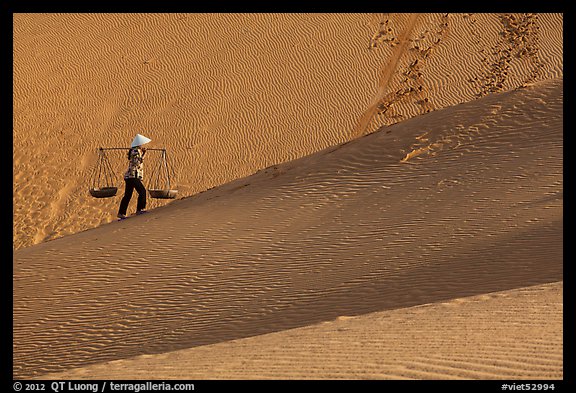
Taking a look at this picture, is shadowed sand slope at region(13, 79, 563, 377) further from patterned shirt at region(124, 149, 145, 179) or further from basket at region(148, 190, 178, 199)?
patterned shirt at region(124, 149, 145, 179)

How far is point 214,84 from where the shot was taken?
31984mm

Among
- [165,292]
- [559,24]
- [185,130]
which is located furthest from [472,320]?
[559,24]

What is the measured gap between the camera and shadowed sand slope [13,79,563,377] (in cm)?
973

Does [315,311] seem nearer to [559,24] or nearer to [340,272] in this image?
[340,272]

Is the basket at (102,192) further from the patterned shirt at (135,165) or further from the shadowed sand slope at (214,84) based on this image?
the shadowed sand slope at (214,84)

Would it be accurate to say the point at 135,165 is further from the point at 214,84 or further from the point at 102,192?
the point at 214,84

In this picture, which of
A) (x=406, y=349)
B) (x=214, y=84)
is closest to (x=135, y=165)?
(x=406, y=349)

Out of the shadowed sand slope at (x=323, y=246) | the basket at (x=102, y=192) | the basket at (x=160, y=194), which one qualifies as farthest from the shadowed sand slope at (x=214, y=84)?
the basket at (x=160, y=194)

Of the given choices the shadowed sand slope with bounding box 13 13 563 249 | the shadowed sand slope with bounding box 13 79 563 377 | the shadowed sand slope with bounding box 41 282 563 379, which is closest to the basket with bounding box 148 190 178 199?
the shadowed sand slope with bounding box 13 79 563 377

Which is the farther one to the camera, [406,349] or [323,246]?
[323,246]

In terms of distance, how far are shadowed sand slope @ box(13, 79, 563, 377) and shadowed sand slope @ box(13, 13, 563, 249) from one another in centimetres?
1032

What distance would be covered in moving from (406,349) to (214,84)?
84.6 feet

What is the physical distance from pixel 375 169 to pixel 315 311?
525 centimetres

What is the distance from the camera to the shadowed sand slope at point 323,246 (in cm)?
973
